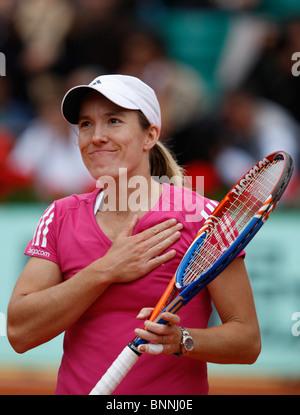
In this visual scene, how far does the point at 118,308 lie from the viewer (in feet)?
8.96

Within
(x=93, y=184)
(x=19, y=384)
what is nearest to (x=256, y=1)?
(x=93, y=184)

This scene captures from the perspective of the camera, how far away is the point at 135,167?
2.88 m

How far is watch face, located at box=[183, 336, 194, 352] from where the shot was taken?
8.41 ft

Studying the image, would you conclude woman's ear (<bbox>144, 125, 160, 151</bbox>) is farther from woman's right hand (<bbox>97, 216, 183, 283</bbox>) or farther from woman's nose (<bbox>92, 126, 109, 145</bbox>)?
woman's right hand (<bbox>97, 216, 183, 283</bbox>)

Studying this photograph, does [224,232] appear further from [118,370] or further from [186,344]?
[118,370]

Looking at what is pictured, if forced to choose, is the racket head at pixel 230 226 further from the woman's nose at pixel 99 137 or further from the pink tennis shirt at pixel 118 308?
the woman's nose at pixel 99 137

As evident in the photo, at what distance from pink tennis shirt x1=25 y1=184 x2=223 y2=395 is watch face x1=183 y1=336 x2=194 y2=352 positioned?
0.18m

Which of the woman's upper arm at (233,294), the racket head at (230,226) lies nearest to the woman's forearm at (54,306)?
the racket head at (230,226)

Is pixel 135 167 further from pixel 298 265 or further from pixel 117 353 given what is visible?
pixel 298 265

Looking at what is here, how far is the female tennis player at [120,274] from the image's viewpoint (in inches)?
105

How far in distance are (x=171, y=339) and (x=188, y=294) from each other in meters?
0.19

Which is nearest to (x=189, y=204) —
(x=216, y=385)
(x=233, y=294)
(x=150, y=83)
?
(x=233, y=294)

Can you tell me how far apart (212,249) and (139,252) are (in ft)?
0.93

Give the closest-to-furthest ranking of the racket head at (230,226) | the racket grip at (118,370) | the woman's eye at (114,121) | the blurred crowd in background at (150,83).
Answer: the racket head at (230,226) < the racket grip at (118,370) < the woman's eye at (114,121) < the blurred crowd in background at (150,83)
